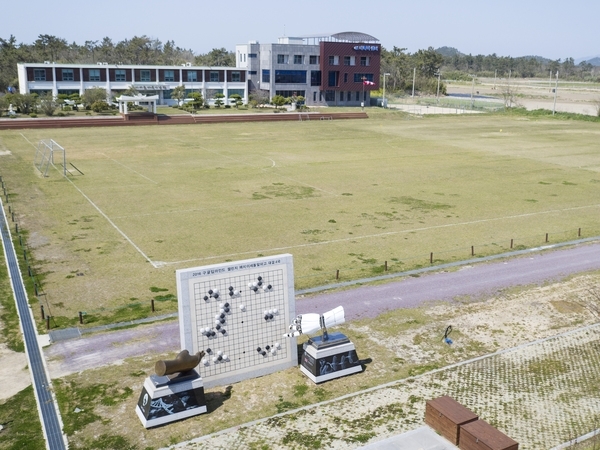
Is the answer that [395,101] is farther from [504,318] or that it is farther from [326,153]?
[504,318]

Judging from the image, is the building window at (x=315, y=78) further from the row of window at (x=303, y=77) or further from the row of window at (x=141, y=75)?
the row of window at (x=141, y=75)

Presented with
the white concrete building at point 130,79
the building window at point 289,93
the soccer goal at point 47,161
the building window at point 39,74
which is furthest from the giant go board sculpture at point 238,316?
the building window at point 289,93

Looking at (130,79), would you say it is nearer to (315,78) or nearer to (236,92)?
(236,92)

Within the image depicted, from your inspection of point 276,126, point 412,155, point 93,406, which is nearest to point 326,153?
point 412,155

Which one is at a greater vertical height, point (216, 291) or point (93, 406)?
point (216, 291)

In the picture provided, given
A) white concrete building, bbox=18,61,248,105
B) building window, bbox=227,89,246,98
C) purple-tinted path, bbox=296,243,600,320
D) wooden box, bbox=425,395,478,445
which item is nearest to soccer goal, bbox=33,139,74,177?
purple-tinted path, bbox=296,243,600,320

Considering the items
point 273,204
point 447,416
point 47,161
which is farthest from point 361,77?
point 447,416
